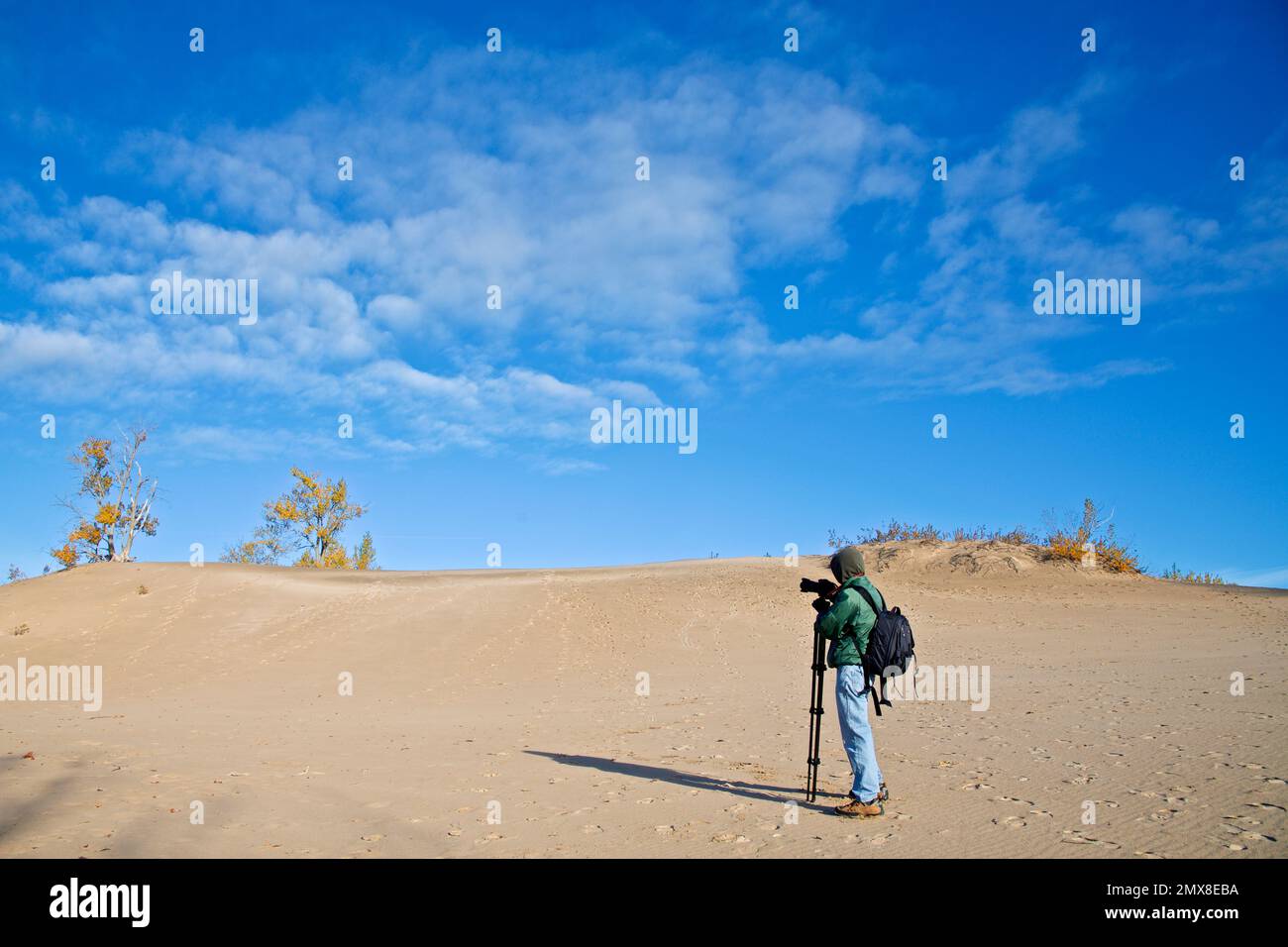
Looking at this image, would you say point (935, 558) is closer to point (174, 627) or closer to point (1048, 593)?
point (1048, 593)

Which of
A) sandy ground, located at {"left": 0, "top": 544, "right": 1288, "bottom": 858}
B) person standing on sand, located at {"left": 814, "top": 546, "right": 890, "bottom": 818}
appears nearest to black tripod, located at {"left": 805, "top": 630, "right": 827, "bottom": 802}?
person standing on sand, located at {"left": 814, "top": 546, "right": 890, "bottom": 818}

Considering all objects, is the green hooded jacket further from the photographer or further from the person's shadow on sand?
the person's shadow on sand

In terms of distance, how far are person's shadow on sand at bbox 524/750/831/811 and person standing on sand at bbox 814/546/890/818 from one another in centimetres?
56

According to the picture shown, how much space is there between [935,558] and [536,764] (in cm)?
2657

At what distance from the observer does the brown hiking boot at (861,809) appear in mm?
7188

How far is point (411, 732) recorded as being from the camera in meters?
13.5

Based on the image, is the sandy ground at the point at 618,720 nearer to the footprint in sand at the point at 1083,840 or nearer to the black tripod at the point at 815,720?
the footprint in sand at the point at 1083,840

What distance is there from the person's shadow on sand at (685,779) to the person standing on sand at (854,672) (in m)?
0.56

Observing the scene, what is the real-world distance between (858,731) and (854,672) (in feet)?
1.78

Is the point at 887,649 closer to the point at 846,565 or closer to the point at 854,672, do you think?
the point at 854,672

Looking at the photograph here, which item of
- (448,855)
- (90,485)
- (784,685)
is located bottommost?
(784,685)

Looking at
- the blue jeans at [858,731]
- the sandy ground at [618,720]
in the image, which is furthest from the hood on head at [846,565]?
the sandy ground at [618,720]
